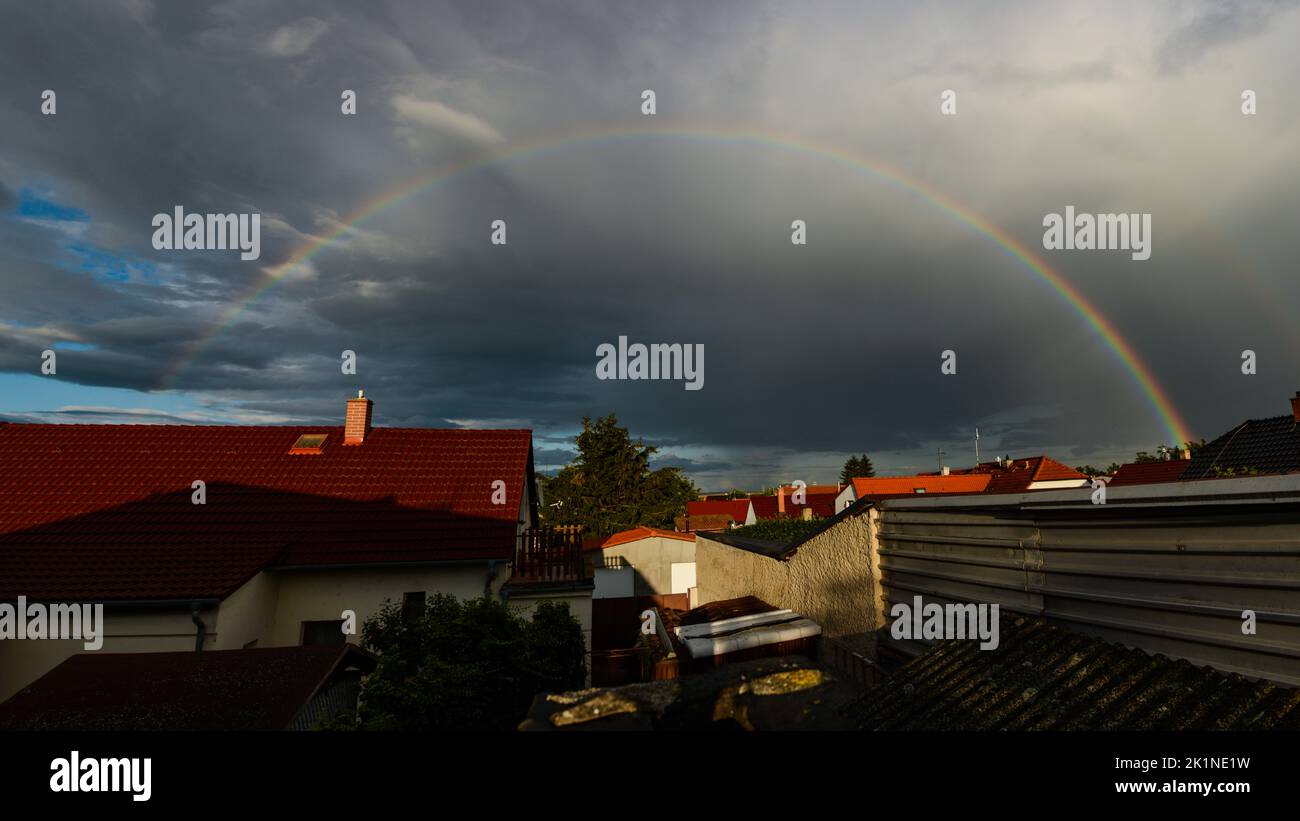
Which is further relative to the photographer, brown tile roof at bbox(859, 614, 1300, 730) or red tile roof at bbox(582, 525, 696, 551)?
red tile roof at bbox(582, 525, 696, 551)

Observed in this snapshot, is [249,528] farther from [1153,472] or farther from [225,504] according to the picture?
[1153,472]

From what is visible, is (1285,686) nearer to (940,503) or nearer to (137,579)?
(940,503)

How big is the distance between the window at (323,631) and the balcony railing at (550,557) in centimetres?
332

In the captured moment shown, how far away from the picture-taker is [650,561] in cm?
2591

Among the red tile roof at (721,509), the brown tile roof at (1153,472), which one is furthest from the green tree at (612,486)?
the brown tile roof at (1153,472)

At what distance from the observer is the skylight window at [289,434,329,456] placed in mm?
13992


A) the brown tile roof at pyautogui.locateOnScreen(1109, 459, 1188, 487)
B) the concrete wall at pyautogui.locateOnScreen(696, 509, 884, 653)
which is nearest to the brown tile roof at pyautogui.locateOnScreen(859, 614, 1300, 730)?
the concrete wall at pyautogui.locateOnScreen(696, 509, 884, 653)

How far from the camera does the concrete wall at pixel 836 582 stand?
7.58m

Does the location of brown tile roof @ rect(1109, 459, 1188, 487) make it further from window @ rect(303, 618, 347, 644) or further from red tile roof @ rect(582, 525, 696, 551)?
window @ rect(303, 618, 347, 644)

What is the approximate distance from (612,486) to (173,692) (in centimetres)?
4250

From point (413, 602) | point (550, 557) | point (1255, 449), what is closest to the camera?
point (413, 602)

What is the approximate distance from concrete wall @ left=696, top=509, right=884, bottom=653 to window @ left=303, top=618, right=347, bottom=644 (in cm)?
845

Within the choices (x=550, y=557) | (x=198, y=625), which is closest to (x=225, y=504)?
(x=198, y=625)
